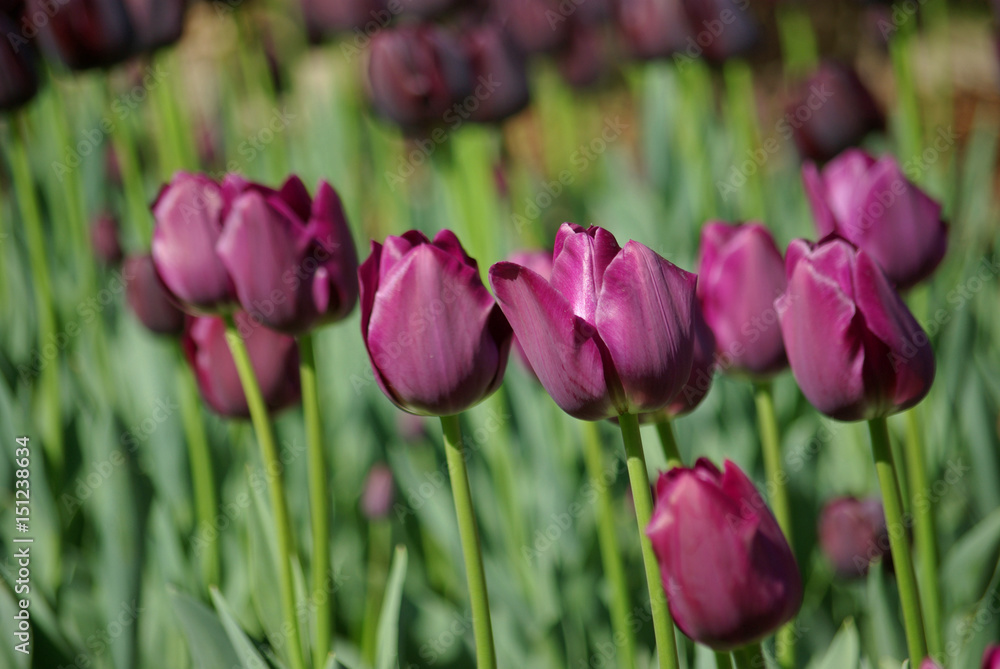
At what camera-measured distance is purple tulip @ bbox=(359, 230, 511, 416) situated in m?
0.59

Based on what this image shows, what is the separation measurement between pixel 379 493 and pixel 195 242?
591 mm

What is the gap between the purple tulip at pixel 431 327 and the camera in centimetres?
59

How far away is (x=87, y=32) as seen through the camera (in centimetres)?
124

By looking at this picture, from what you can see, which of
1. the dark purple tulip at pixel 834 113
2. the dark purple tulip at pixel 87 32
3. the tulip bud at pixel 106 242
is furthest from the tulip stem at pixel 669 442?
the tulip bud at pixel 106 242

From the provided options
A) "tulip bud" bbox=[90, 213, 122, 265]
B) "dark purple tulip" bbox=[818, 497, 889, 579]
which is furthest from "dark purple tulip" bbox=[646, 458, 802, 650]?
"tulip bud" bbox=[90, 213, 122, 265]

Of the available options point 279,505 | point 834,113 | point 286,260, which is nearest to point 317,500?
point 279,505

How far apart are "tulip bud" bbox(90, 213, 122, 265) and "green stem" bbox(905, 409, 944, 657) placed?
1.52 meters

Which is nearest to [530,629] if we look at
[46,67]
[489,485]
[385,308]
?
[489,485]

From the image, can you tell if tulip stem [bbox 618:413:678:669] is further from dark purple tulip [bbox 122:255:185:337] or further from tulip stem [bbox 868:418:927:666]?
dark purple tulip [bbox 122:255:185:337]

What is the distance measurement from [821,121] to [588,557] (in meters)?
0.89

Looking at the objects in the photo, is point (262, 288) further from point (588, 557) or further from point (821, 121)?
point (821, 121)

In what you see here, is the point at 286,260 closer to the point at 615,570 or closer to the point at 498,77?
the point at 615,570

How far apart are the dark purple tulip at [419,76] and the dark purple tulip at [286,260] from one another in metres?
0.69

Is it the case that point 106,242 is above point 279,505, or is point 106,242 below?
above
